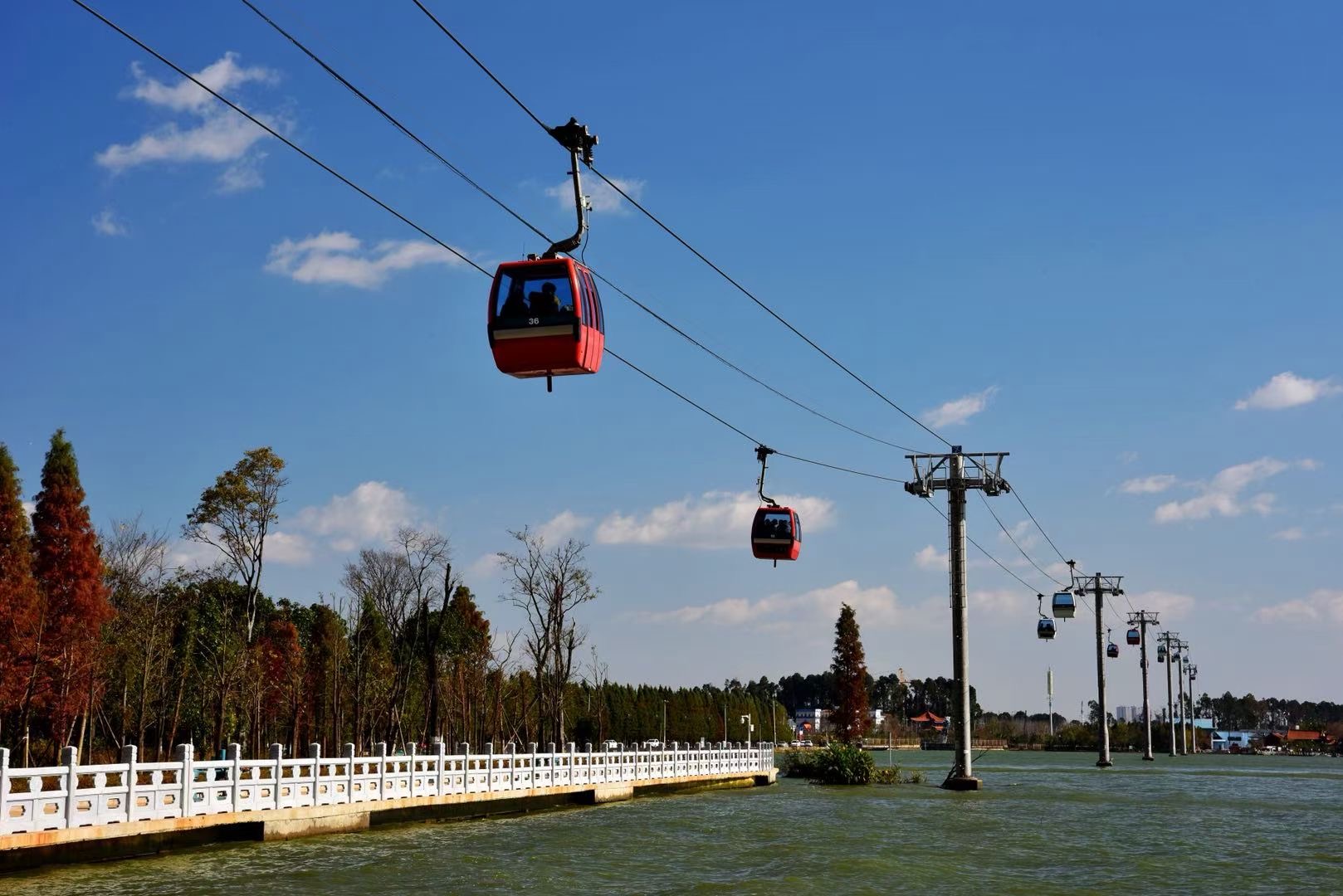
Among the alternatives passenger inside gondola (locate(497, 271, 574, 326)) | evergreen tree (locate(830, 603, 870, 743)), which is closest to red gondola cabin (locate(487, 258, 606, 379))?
passenger inside gondola (locate(497, 271, 574, 326))

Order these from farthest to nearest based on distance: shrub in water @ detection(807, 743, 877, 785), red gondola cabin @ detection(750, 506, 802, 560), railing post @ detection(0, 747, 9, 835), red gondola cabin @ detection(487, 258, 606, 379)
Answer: shrub in water @ detection(807, 743, 877, 785)
red gondola cabin @ detection(750, 506, 802, 560)
railing post @ detection(0, 747, 9, 835)
red gondola cabin @ detection(487, 258, 606, 379)

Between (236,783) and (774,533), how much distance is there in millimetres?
16277

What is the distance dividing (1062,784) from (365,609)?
43010mm

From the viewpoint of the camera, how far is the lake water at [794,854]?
93.7ft

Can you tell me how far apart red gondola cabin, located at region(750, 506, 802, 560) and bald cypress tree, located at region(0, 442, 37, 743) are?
30085 millimetres

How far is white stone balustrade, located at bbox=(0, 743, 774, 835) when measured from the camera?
27.0 metres

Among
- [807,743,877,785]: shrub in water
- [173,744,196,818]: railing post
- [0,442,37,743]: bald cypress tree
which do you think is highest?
[0,442,37,743]: bald cypress tree

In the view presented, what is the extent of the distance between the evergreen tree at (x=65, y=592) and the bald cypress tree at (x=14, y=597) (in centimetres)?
81

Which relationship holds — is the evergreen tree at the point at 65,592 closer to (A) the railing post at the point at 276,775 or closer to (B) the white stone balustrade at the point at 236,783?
(B) the white stone balustrade at the point at 236,783

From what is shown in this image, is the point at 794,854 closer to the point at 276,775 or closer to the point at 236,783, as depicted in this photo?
the point at 276,775

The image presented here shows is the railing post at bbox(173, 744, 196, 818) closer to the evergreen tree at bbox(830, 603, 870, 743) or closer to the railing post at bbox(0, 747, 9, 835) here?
the railing post at bbox(0, 747, 9, 835)

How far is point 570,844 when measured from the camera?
37.9 metres

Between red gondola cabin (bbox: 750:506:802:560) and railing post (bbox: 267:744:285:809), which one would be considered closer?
railing post (bbox: 267:744:285:809)

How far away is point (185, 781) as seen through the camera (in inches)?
1224
